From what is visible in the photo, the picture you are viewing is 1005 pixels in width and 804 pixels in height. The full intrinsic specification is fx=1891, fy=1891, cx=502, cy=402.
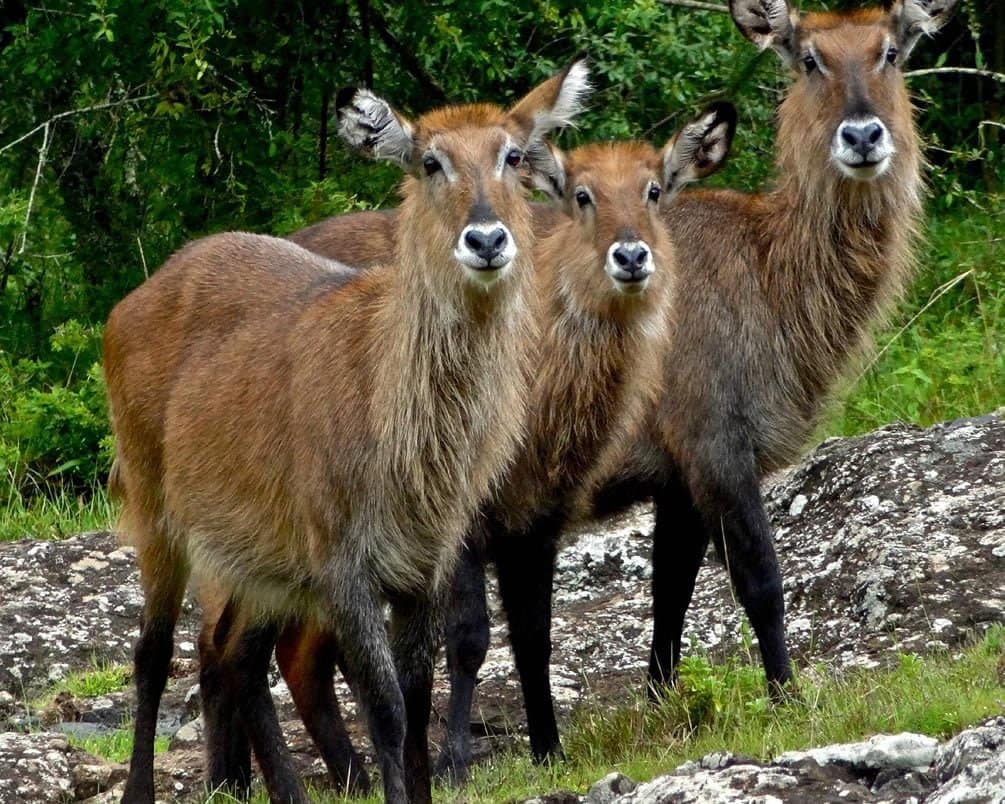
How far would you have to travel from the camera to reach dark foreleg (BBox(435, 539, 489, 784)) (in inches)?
247

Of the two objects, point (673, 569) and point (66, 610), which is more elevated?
point (673, 569)

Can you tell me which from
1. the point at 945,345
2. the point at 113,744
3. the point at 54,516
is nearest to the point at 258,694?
the point at 113,744

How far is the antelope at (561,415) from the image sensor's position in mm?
6238

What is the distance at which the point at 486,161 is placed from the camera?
5441 millimetres

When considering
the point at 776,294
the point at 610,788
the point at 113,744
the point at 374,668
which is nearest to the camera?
the point at 610,788

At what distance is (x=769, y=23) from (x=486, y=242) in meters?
2.32

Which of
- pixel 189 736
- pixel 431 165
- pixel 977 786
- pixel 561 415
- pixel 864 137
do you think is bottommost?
pixel 189 736

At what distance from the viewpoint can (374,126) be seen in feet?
18.4

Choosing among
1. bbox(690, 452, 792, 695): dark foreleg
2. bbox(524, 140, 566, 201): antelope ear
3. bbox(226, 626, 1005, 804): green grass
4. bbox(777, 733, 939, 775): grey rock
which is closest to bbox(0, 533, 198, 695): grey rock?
bbox(226, 626, 1005, 804): green grass

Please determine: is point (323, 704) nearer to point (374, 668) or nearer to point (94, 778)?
point (94, 778)

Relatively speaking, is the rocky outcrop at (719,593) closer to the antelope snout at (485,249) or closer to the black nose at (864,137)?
the black nose at (864,137)

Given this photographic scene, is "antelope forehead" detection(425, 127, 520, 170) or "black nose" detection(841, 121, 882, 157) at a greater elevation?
"antelope forehead" detection(425, 127, 520, 170)

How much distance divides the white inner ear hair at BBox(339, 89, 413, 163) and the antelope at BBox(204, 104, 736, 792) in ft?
2.21

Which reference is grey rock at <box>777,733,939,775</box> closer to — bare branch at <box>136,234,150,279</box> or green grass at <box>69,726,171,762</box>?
green grass at <box>69,726,171,762</box>
